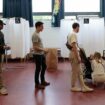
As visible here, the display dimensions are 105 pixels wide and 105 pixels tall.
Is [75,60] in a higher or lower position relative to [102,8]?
lower

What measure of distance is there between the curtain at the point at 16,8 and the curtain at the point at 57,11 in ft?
2.96

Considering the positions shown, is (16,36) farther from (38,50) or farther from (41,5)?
(38,50)

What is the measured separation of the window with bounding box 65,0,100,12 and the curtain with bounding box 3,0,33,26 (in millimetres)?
1498

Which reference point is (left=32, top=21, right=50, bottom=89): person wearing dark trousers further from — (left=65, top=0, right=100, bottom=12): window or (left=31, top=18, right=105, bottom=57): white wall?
(left=65, top=0, right=100, bottom=12): window

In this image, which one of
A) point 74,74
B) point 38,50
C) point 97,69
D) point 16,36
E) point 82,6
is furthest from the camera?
A: point 82,6

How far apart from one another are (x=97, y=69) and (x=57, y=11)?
16.5 ft

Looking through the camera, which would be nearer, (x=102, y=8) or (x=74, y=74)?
(x=74, y=74)

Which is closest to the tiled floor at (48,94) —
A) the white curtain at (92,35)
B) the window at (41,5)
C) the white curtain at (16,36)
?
the white curtain at (16,36)

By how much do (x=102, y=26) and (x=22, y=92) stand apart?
16.8 ft

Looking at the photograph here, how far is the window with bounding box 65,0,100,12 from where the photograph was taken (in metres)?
10.2

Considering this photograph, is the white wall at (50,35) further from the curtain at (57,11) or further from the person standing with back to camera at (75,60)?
the person standing with back to camera at (75,60)

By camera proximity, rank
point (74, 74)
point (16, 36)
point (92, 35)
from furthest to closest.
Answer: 1. point (92, 35)
2. point (16, 36)
3. point (74, 74)

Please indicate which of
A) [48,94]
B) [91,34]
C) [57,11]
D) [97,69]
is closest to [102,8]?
[91,34]

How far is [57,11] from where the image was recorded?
1008 cm
